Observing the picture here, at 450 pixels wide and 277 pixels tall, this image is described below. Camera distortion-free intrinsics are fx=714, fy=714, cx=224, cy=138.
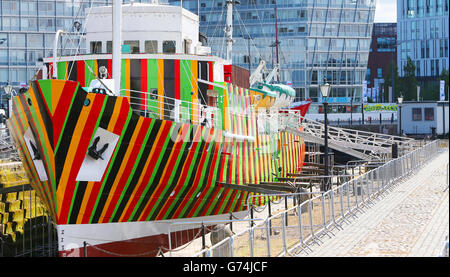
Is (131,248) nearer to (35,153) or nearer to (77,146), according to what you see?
(77,146)

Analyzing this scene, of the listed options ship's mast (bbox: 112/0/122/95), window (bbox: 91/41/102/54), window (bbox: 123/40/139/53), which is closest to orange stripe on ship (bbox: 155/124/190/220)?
ship's mast (bbox: 112/0/122/95)

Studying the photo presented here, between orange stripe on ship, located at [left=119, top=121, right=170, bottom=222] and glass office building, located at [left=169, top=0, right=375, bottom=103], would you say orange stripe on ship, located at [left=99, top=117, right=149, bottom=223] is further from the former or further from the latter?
glass office building, located at [left=169, top=0, right=375, bottom=103]

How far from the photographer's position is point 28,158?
53.9 feet

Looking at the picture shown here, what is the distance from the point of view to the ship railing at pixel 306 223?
11586mm

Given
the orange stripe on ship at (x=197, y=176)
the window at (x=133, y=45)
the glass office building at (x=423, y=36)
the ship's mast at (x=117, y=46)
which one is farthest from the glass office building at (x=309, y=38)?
the ship's mast at (x=117, y=46)

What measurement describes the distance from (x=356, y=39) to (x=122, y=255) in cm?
6995

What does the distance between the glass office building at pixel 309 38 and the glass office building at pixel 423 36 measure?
635 centimetres

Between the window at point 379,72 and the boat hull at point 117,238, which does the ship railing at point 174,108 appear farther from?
the window at point 379,72

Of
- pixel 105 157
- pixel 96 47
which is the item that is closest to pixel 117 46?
pixel 105 157

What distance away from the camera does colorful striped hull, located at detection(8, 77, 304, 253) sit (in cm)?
1481

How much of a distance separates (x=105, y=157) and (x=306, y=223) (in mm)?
4478

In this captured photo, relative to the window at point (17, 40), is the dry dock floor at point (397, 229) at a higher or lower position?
lower

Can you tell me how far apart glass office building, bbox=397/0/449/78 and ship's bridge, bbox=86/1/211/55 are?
201 feet
